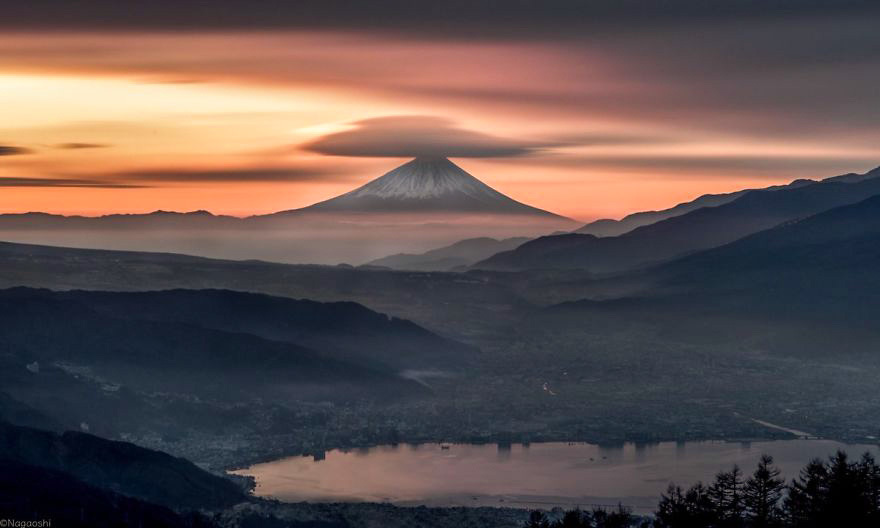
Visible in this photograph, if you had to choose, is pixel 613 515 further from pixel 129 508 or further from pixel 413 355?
pixel 413 355

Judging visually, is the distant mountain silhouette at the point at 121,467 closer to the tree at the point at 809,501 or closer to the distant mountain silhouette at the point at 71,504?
the distant mountain silhouette at the point at 71,504

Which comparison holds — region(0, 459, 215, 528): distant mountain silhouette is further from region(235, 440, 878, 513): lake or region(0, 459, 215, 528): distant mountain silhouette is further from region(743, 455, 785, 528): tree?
region(743, 455, 785, 528): tree

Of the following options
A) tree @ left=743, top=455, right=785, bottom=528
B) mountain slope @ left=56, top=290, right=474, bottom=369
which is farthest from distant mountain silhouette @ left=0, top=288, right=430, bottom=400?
tree @ left=743, top=455, right=785, bottom=528

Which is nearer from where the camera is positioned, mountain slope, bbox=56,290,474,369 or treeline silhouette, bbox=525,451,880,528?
treeline silhouette, bbox=525,451,880,528

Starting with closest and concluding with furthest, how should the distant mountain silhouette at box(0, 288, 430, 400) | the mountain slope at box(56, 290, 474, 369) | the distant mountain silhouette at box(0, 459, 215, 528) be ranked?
the distant mountain silhouette at box(0, 459, 215, 528) → the distant mountain silhouette at box(0, 288, 430, 400) → the mountain slope at box(56, 290, 474, 369)

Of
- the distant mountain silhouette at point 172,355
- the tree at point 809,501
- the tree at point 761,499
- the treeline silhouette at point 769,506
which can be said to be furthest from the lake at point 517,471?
the tree at point 761,499

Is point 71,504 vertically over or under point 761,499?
under

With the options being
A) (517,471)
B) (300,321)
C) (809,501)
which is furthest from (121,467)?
(300,321)

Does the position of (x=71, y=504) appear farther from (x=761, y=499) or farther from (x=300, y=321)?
(x=300, y=321)
